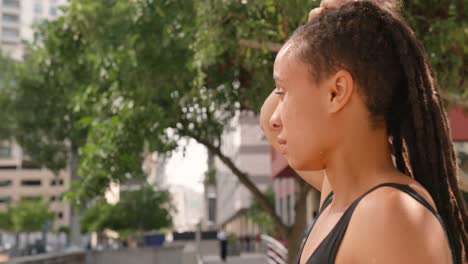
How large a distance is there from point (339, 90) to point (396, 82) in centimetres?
11

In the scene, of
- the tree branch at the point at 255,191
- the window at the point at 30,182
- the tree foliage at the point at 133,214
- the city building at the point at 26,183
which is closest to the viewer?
the tree branch at the point at 255,191

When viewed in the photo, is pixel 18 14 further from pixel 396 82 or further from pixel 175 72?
pixel 396 82

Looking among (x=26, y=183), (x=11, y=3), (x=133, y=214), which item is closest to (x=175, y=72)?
(x=133, y=214)

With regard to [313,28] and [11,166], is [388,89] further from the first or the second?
[11,166]

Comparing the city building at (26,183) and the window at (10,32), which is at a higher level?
the window at (10,32)

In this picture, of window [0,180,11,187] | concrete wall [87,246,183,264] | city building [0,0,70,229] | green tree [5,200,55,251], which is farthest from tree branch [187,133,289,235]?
window [0,180,11,187]

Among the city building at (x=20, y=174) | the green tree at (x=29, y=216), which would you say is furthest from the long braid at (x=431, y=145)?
the city building at (x=20, y=174)

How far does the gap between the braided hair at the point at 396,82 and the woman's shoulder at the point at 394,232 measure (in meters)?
0.14

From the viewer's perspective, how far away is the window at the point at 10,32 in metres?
114

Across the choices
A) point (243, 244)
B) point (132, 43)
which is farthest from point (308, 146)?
point (243, 244)

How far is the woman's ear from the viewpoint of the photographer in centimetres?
119

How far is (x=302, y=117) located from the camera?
1.24 metres

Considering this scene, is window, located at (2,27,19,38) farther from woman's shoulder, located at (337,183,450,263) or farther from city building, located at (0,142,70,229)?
woman's shoulder, located at (337,183,450,263)

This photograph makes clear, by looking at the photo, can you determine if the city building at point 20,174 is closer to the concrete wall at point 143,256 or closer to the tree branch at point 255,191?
the concrete wall at point 143,256
